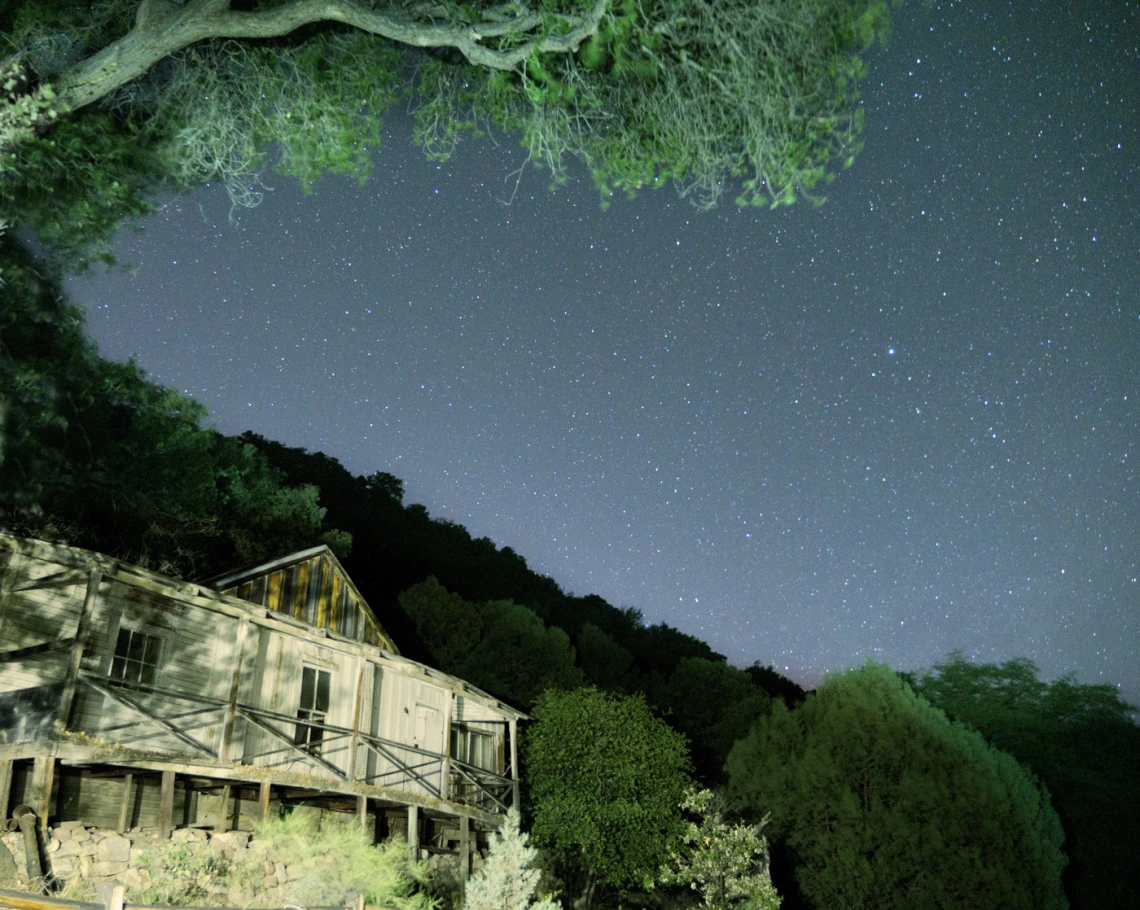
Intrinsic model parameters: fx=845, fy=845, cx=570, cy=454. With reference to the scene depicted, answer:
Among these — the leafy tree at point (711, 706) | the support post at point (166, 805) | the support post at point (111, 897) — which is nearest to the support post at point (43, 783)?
the support post at point (166, 805)

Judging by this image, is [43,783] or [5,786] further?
[5,786]

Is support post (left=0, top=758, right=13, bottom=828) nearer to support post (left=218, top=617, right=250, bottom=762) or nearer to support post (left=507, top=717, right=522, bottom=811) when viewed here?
support post (left=218, top=617, right=250, bottom=762)

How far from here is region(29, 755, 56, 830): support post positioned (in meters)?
11.1

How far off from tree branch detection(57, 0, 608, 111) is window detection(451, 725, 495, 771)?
17027mm

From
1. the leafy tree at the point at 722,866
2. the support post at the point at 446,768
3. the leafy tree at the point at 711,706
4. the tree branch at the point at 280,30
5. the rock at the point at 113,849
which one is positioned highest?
the tree branch at the point at 280,30

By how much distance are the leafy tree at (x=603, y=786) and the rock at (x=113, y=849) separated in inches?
396

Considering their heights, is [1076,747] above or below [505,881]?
above

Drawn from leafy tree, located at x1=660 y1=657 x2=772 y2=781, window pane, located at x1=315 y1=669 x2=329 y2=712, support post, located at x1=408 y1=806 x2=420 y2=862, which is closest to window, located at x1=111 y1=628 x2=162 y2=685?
window pane, located at x1=315 y1=669 x2=329 y2=712

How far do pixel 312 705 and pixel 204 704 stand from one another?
8.67ft

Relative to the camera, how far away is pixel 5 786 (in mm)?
11461

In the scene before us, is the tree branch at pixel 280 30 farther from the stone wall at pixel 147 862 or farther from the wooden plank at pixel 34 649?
the stone wall at pixel 147 862

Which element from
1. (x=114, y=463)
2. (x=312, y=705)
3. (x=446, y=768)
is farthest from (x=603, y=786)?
(x=114, y=463)

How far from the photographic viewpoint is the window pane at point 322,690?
1737 centimetres

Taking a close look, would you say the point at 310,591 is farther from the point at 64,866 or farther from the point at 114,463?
the point at 64,866
